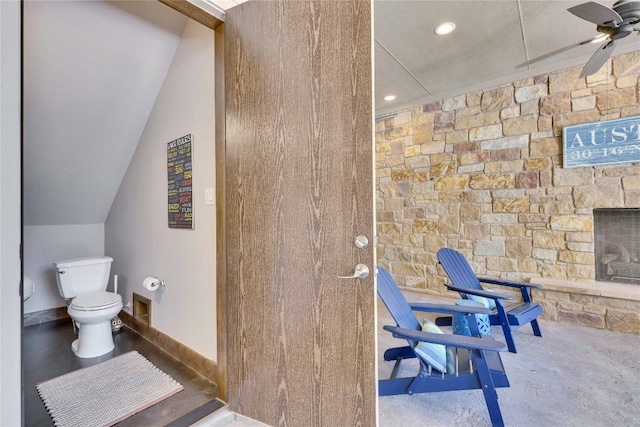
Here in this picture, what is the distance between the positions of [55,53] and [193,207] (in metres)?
1.35

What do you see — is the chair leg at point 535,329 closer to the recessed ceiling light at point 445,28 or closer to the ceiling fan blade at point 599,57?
the ceiling fan blade at point 599,57

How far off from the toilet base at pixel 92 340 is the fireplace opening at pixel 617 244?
14.7 ft

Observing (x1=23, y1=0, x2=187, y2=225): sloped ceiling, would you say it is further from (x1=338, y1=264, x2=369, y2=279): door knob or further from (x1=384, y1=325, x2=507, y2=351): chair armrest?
(x1=384, y1=325, x2=507, y2=351): chair armrest

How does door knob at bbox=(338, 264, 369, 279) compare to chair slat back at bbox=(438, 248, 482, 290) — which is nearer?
door knob at bbox=(338, 264, 369, 279)

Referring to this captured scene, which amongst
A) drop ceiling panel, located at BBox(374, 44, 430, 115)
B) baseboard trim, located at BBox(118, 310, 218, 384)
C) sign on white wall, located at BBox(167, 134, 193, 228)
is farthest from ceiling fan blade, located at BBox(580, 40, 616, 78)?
baseboard trim, located at BBox(118, 310, 218, 384)

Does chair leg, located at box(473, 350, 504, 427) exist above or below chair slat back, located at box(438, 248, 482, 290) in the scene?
below

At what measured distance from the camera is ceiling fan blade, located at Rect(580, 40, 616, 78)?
77.2 inches

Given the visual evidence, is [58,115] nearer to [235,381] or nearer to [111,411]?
[111,411]

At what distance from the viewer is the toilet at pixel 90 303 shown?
2117 millimetres

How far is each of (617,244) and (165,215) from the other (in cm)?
406

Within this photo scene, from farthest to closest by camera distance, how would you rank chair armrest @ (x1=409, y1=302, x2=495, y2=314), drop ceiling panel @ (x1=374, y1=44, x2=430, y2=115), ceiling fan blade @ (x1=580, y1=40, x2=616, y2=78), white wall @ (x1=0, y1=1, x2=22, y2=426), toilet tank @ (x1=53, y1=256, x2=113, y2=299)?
1. drop ceiling panel @ (x1=374, y1=44, x2=430, y2=115)
2. toilet tank @ (x1=53, y1=256, x2=113, y2=299)
3. ceiling fan blade @ (x1=580, y1=40, x2=616, y2=78)
4. chair armrest @ (x1=409, y1=302, x2=495, y2=314)
5. white wall @ (x1=0, y1=1, x2=22, y2=426)

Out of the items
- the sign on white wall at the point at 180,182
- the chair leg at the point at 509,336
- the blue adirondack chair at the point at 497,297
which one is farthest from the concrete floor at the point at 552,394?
the sign on white wall at the point at 180,182

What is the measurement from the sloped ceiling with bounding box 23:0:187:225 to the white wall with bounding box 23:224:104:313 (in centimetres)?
14

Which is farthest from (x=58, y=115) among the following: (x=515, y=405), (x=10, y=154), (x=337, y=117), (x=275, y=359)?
(x=515, y=405)
